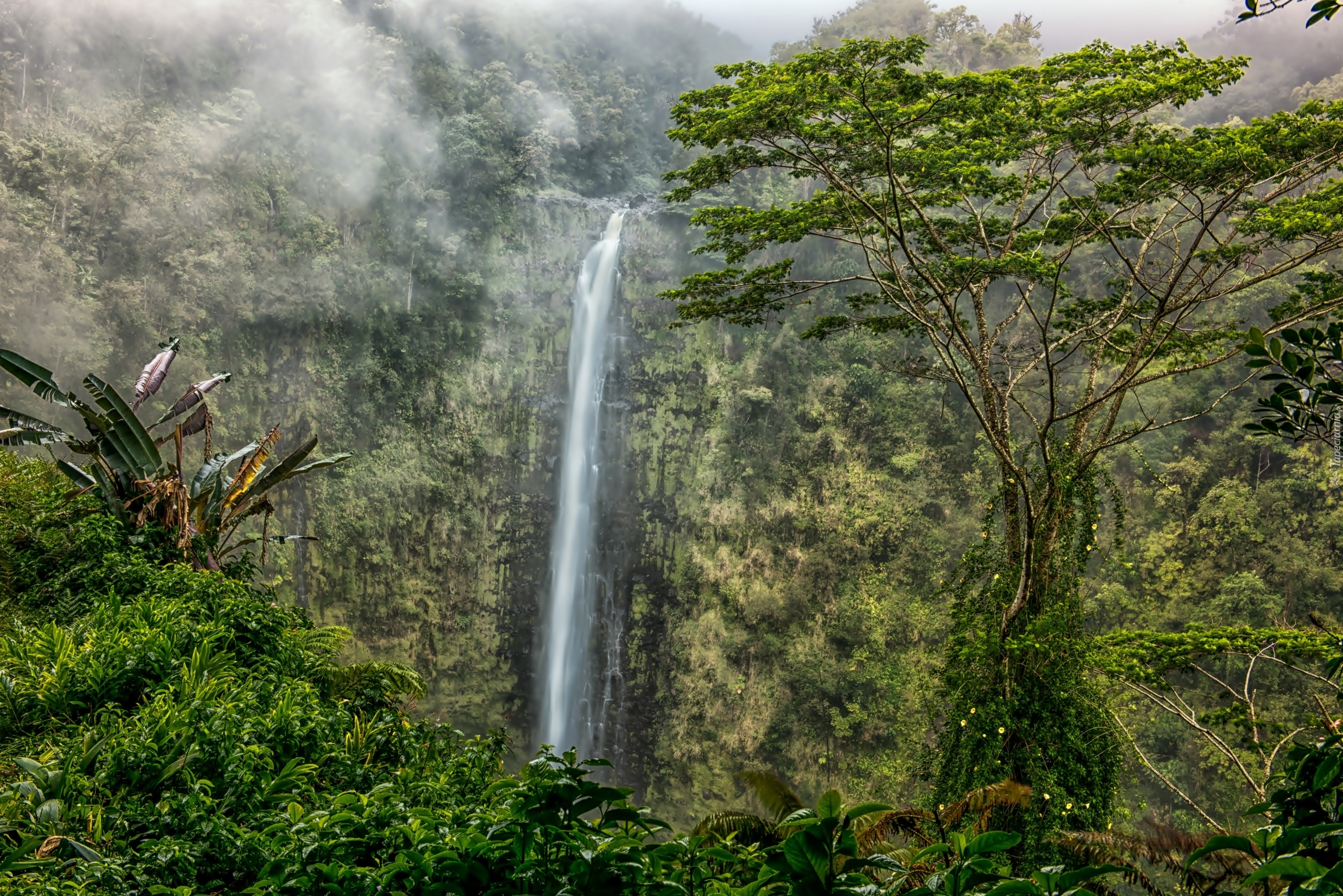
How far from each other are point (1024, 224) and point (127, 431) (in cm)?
654

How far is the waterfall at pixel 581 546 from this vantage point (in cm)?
1634

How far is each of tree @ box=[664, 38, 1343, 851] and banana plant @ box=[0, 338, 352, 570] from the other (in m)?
3.53

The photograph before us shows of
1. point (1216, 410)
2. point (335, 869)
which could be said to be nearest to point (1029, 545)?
point (335, 869)

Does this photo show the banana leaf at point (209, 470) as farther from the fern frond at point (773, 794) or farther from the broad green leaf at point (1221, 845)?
the broad green leaf at point (1221, 845)

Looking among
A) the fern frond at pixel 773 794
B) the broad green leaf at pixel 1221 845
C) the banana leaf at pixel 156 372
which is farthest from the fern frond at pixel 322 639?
the broad green leaf at pixel 1221 845

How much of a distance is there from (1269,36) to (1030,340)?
9170mm

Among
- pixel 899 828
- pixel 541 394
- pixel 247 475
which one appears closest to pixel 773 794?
pixel 899 828

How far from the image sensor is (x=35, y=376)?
4504 mm

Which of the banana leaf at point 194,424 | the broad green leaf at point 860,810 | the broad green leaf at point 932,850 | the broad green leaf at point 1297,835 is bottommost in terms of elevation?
the broad green leaf at point 932,850

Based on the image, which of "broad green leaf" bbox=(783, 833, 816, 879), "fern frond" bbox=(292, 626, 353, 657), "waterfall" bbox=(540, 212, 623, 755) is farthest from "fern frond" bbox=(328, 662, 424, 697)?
"waterfall" bbox=(540, 212, 623, 755)

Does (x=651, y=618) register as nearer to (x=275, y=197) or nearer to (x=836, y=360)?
(x=836, y=360)

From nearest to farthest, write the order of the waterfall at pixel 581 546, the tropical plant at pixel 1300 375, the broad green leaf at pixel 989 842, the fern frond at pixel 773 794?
the broad green leaf at pixel 989 842
the tropical plant at pixel 1300 375
the fern frond at pixel 773 794
the waterfall at pixel 581 546

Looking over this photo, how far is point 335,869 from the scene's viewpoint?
136 centimetres

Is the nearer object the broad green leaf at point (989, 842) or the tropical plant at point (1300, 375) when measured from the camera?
the broad green leaf at point (989, 842)
